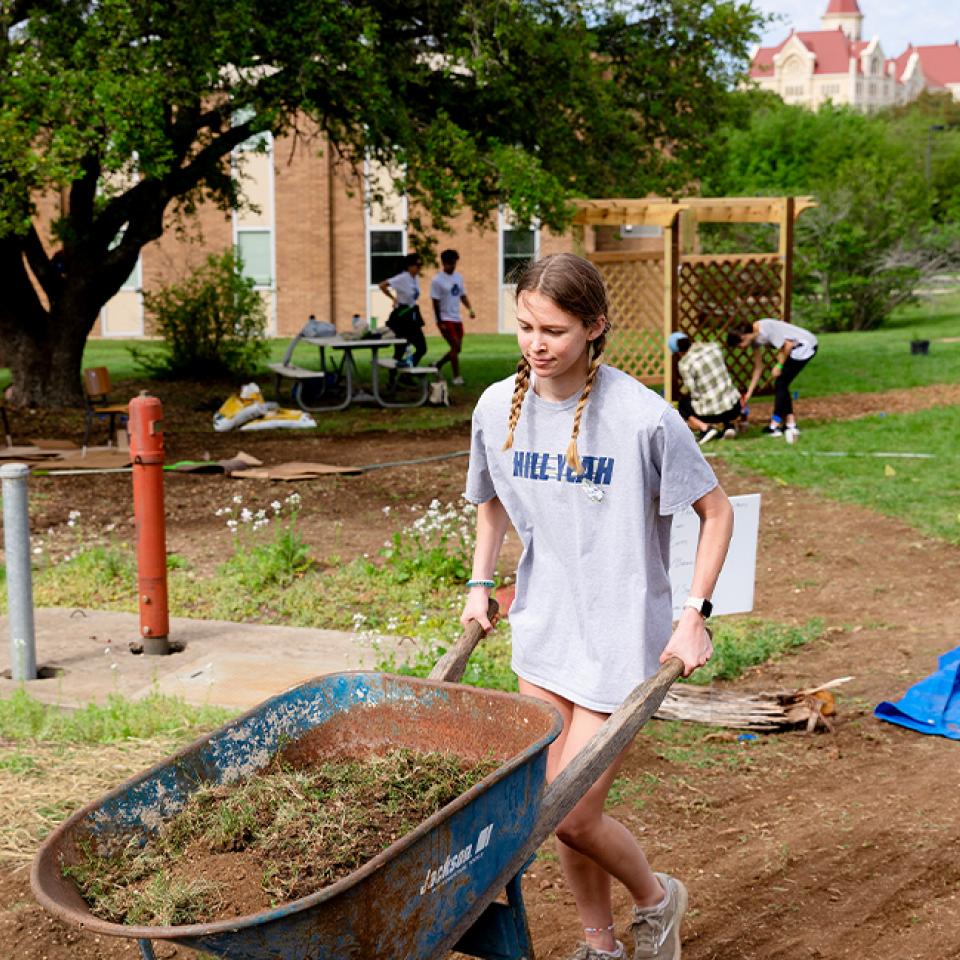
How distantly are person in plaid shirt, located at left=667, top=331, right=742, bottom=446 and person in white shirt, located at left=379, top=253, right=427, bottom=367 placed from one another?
5458 mm

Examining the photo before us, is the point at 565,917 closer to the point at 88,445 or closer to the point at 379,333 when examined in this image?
the point at 88,445

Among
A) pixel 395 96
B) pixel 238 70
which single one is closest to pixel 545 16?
pixel 395 96

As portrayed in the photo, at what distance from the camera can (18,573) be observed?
6.02m

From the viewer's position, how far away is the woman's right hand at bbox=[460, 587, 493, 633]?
346 cm

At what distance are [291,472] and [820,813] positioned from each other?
7319 millimetres

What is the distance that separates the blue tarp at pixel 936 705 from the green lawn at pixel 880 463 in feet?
11.5

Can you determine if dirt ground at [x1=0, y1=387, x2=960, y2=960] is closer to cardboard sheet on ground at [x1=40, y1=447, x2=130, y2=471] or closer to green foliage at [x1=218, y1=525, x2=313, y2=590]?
green foliage at [x1=218, y1=525, x2=313, y2=590]

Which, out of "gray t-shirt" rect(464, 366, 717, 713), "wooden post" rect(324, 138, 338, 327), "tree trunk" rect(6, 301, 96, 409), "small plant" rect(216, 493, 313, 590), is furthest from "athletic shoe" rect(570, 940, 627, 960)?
"wooden post" rect(324, 138, 338, 327)

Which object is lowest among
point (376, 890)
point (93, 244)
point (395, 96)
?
point (376, 890)

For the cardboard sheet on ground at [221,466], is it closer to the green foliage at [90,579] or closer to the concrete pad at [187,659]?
the green foliage at [90,579]

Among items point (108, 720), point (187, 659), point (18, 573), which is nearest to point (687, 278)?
point (187, 659)

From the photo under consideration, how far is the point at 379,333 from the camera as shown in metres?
17.6

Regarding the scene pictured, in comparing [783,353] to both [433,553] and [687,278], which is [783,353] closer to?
[687,278]

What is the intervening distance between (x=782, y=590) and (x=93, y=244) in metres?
11.8
